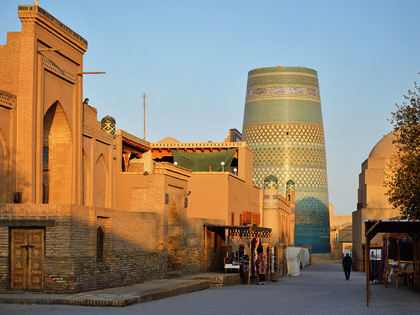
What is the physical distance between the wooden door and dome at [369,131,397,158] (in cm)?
2636

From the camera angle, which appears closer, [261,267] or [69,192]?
[69,192]

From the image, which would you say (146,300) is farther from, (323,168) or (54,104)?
(323,168)

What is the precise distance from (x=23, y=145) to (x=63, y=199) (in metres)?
2.95

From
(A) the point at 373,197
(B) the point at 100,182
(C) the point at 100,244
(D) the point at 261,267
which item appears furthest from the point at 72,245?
(A) the point at 373,197

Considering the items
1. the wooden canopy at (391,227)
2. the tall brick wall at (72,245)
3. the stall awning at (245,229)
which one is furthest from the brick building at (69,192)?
the wooden canopy at (391,227)

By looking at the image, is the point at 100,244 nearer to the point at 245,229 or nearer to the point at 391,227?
the point at 391,227

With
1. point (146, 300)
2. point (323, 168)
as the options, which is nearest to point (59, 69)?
point (146, 300)

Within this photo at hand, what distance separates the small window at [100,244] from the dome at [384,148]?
79.4 feet

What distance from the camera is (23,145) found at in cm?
1953

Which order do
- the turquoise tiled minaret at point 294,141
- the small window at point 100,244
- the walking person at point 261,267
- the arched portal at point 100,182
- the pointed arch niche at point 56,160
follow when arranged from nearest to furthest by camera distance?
the small window at point 100,244 → the pointed arch niche at point 56,160 → the walking person at point 261,267 → the arched portal at point 100,182 → the turquoise tiled minaret at point 294,141

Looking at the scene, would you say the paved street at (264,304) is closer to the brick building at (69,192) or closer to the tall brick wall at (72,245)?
the tall brick wall at (72,245)

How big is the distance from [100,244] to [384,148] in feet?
81.9

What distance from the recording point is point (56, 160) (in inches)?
870

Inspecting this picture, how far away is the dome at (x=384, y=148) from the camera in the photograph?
39406mm
